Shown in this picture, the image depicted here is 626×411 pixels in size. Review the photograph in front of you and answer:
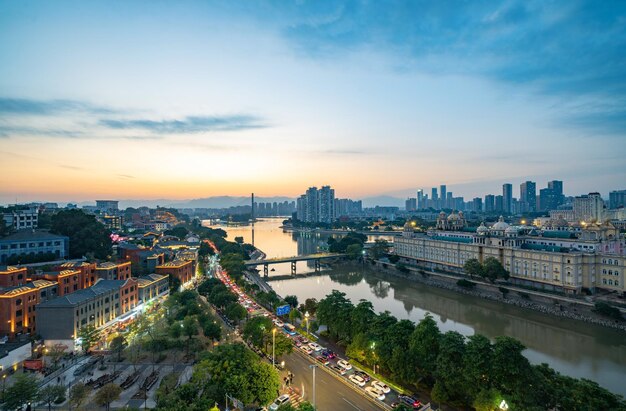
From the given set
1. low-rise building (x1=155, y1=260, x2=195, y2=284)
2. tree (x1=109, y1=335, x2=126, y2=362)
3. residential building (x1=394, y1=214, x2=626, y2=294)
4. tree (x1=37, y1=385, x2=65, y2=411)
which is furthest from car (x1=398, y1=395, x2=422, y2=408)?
low-rise building (x1=155, y1=260, x2=195, y2=284)

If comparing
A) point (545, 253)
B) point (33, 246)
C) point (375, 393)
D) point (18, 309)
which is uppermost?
point (33, 246)

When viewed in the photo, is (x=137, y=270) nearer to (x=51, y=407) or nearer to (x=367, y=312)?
(x=51, y=407)

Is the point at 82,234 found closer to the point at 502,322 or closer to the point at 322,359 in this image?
the point at 322,359

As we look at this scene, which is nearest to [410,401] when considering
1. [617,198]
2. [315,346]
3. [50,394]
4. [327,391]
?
[327,391]

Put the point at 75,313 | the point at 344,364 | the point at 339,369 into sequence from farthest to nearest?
the point at 75,313, the point at 344,364, the point at 339,369

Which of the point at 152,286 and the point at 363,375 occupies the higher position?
the point at 152,286

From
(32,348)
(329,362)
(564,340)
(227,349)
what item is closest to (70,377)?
(32,348)
